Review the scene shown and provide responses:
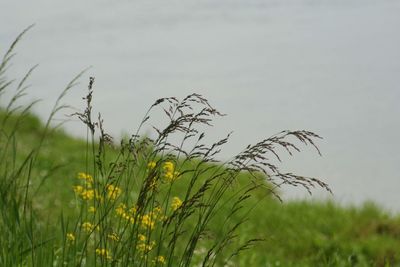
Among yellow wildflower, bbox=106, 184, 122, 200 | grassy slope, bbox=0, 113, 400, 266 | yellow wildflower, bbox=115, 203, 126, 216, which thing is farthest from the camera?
grassy slope, bbox=0, 113, 400, 266

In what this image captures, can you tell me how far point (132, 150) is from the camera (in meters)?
4.03

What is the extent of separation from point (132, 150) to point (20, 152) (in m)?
12.3

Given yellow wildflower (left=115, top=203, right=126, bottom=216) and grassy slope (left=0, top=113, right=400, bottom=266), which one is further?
grassy slope (left=0, top=113, right=400, bottom=266)

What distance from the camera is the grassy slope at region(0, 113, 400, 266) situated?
9.88m

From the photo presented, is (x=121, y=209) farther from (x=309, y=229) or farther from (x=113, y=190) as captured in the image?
(x=309, y=229)

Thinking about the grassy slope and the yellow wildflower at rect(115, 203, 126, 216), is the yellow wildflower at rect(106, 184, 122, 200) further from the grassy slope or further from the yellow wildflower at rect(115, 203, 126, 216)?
the grassy slope

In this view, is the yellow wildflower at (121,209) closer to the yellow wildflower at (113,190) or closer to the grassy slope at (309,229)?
the yellow wildflower at (113,190)

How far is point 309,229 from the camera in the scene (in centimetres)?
1141

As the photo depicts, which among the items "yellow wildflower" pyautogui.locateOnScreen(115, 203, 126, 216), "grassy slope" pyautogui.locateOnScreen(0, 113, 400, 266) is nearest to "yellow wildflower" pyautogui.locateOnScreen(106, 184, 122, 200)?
"yellow wildflower" pyautogui.locateOnScreen(115, 203, 126, 216)

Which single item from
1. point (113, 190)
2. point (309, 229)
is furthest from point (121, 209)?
point (309, 229)

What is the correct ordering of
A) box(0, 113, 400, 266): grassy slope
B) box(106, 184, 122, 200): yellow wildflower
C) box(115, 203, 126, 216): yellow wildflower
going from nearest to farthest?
box(106, 184, 122, 200): yellow wildflower < box(115, 203, 126, 216): yellow wildflower < box(0, 113, 400, 266): grassy slope

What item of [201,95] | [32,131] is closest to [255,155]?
[201,95]

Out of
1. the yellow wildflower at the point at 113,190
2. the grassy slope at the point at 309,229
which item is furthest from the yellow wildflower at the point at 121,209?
A: the grassy slope at the point at 309,229

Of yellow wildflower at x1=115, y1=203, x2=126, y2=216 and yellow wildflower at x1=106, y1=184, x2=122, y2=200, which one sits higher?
yellow wildflower at x1=106, y1=184, x2=122, y2=200
